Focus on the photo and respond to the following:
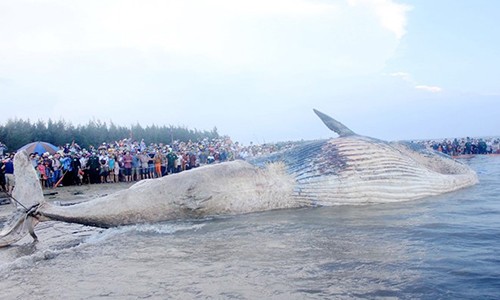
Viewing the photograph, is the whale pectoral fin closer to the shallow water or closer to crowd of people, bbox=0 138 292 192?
the shallow water

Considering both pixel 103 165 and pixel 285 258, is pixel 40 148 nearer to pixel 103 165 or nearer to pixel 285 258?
pixel 103 165

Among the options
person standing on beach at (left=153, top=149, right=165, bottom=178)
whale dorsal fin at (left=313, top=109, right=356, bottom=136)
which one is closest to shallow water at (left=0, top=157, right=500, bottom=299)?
whale dorsal fin at (left=313, top=109, right=356, bottom=136)

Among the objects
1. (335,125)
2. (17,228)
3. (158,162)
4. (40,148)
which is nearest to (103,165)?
(158,162)

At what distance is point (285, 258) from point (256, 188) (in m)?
3.57

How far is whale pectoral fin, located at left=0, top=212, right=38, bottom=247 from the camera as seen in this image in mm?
7176

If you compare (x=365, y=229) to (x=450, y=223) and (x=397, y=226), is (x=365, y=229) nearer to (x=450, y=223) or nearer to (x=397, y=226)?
(x=397, y=226)

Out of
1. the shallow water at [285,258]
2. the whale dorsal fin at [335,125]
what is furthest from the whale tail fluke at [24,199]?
the whale dorsal fin at [335,125]

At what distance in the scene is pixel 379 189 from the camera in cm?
793

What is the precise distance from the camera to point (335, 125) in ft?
32.4

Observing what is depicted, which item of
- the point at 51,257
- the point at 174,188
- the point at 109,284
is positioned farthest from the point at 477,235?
the point at 51,257

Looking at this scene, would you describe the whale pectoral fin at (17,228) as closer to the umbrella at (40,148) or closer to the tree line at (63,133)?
the umbrella at (40,148)

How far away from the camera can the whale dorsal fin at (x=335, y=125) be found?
9.56 m

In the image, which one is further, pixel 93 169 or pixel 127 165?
pixel 127 165

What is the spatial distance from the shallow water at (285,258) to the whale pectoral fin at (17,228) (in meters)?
0.25
